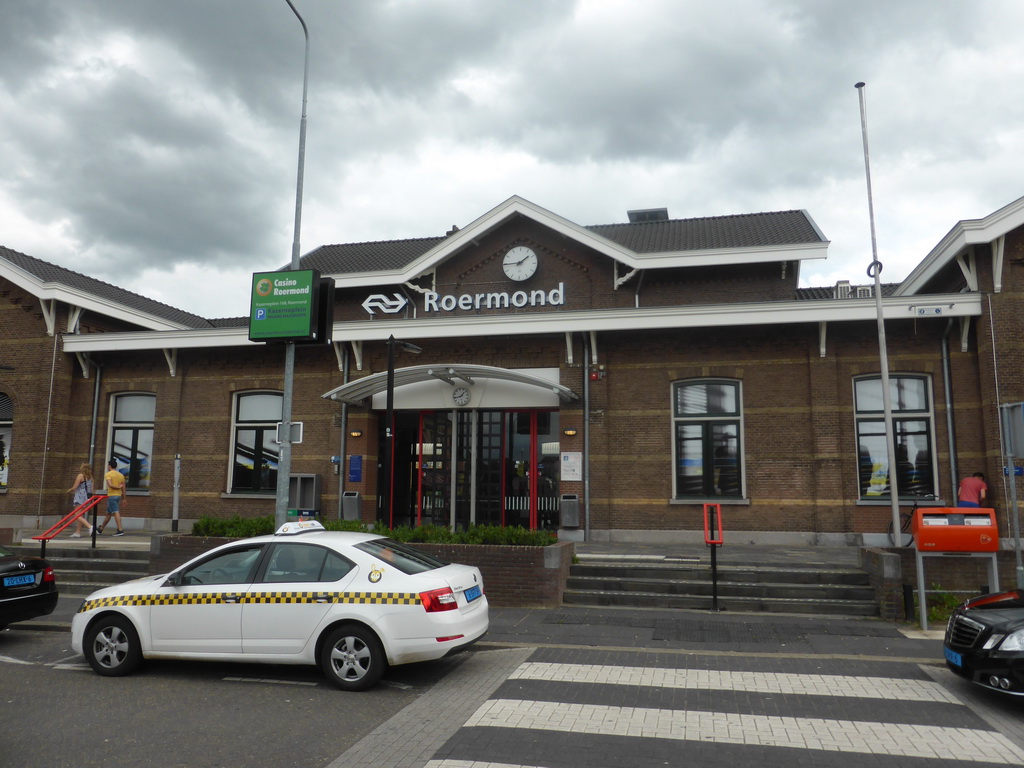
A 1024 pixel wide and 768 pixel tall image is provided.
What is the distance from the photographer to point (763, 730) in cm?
615

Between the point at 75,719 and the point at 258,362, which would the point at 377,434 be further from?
the point at 75,719

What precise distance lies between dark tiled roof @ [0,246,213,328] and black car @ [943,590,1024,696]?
20.5 metres

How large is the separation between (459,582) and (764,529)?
32.6 ft

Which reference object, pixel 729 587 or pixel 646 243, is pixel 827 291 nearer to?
pixel 646 243

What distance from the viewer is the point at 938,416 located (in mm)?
15500

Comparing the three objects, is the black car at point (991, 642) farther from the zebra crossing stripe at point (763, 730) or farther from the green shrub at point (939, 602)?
the green shrub at point (939, 602)

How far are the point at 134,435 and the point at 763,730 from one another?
60.6 feet

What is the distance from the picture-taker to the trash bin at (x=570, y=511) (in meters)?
16.4

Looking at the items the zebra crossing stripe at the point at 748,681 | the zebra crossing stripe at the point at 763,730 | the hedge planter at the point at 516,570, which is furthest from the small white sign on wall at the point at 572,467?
the zebra crossing stripe at the point at 763,730

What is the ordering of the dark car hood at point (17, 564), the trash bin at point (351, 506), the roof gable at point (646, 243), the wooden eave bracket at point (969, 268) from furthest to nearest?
the roof gable at point (646, 243) < the trash bin at point (351, 506) < the wooden eave bracket at point (969, 268) < the dark car hood at point (17, 564)

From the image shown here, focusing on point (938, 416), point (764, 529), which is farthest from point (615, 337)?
point (938, 416)

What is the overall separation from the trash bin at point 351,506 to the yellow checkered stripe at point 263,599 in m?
9.38

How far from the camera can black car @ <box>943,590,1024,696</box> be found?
262 inches

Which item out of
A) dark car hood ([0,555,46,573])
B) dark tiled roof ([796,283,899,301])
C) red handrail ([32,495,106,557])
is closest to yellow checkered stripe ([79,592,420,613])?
dark car hood ([0,555,46,573])
